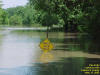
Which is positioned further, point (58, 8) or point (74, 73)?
point (58, 8)

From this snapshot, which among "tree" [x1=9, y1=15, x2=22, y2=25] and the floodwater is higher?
the floodwater

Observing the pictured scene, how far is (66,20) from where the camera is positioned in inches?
1860

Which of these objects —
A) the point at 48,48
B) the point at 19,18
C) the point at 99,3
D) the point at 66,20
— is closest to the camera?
the point at 99,3

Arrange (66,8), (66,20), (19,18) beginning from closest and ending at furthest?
(66,8), (66,20), (19,18)

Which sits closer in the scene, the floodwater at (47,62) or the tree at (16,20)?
the floodwater at (47,62)

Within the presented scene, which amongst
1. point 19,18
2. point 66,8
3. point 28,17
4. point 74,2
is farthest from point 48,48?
point 19,18

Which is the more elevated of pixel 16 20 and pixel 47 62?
pixel 47 62

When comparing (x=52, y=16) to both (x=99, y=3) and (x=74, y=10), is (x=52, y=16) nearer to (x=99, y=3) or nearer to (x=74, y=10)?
(x=74, y=10)

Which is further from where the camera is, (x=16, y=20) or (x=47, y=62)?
(x=16, y=20)

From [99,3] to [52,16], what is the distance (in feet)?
114

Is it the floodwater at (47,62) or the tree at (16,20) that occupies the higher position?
the floodwater at (47,62)

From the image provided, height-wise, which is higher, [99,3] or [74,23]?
[99,3]

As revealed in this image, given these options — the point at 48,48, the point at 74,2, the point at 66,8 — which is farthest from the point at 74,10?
the point at 48,48

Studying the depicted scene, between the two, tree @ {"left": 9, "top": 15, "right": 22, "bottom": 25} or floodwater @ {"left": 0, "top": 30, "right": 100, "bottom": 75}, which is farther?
tree @ {"left": 9, "top": 15, "right": 22, "bottom": 25}
